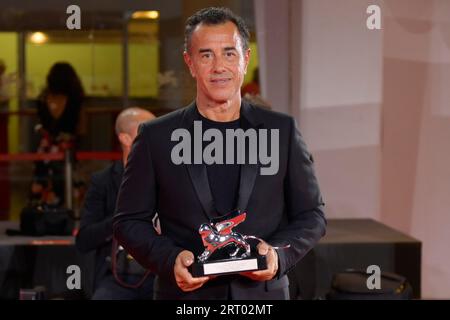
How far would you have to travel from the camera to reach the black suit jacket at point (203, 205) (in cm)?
229

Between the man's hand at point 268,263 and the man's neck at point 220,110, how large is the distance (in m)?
0.32

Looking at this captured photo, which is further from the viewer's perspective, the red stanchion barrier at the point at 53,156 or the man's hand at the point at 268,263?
the red stanchion barrier at the point at 53,156

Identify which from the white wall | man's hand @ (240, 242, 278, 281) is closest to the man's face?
man's hand @ (240, 242, 278, 281)

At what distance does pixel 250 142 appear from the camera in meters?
2.45

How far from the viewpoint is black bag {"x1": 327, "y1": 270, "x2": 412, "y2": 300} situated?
134 inches

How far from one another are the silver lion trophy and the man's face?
0.28 metres

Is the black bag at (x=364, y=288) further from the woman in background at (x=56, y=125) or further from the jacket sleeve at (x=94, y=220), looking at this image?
the woman in background at (x=56, y=125)

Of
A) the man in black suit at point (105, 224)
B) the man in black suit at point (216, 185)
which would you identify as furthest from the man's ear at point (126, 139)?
the man in black suit at point (216, 185)

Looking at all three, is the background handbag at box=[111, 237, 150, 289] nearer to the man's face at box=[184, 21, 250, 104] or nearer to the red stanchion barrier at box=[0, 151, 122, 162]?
the red stanchion barrier at box=[0, 151, 122, 162]

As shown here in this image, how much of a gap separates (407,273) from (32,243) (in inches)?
58.3

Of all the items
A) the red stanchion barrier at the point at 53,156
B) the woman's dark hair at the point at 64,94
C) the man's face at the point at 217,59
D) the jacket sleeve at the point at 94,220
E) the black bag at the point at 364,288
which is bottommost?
the black bag at the point at 364,288

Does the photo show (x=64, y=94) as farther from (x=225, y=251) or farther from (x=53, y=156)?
(x=225, y=251)
